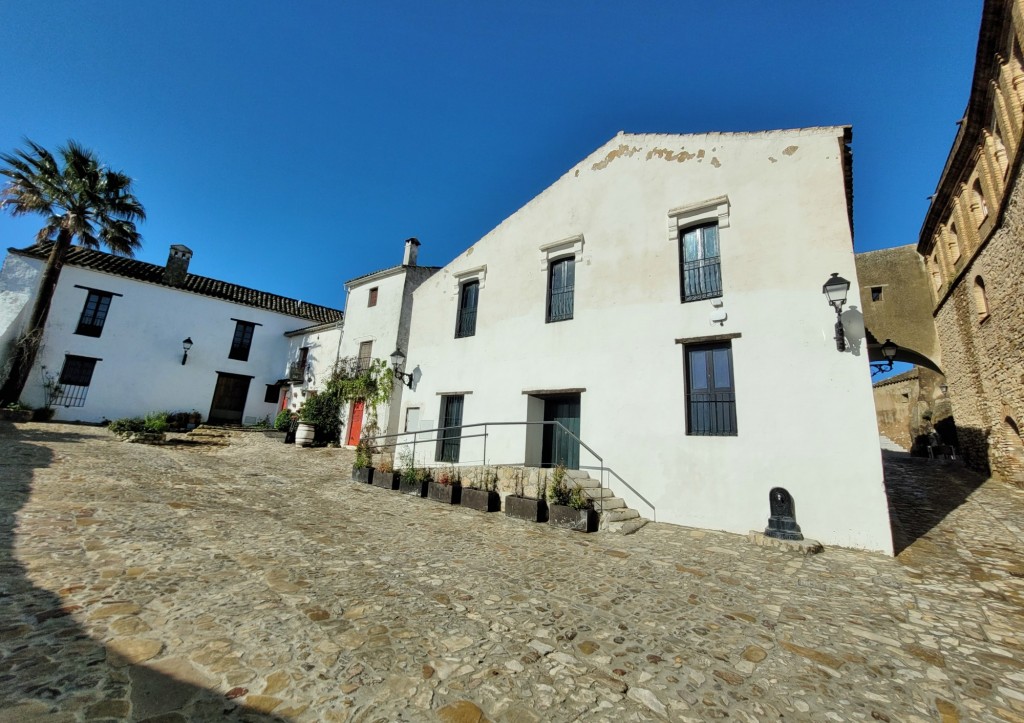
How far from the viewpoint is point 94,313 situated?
19.7 m

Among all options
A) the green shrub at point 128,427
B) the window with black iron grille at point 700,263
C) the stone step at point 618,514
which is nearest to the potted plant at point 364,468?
the stone step at point 618,514

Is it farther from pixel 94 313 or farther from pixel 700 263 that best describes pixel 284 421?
pixel 700 263

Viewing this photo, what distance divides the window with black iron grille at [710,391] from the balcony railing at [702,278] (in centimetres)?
105

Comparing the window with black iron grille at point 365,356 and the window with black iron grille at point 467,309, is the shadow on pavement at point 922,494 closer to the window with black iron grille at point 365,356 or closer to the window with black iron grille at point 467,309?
the window with black iron grille at point 467,309

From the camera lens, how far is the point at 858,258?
18406 mm

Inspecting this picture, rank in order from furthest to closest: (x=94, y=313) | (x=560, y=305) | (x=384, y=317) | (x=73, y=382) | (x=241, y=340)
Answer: (x=241, y=340) → (x=94, y=313) → (x=73, y=382) → (x=384, y=317) → (x=560, y=305)

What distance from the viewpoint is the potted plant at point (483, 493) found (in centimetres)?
801

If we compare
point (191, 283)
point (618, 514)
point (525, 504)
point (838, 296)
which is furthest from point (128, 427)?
point (838, 296)

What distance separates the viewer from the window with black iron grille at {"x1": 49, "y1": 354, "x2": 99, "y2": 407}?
725 inches

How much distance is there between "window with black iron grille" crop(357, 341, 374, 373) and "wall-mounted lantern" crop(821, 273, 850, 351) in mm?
16795

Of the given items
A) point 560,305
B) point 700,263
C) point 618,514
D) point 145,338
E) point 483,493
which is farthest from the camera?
point 145,338

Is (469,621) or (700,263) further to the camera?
(700,263)

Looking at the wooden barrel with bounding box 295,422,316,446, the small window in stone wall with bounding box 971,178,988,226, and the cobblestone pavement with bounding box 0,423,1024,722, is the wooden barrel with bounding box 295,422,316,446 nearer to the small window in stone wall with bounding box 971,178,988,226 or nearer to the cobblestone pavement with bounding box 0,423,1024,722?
the cobblestone pavement with bounding box 0,423,1024,722

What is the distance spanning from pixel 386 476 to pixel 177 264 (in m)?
22.2
